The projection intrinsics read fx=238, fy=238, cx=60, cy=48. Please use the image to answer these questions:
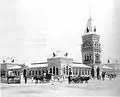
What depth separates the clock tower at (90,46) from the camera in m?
2.48

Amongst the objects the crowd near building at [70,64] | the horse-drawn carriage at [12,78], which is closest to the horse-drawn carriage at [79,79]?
the crowd near building at [70,64]

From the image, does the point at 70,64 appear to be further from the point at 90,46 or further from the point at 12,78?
the point at 12,78

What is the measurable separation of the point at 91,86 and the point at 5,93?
2.84 feet

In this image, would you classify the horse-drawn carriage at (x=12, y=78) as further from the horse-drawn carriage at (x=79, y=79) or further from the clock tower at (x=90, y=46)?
the clock tower at (x=90, y=46)

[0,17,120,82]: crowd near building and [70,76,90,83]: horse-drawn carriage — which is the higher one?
[0,17,120,82]: crowd near building

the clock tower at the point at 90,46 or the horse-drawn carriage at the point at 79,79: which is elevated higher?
the clock tower at the point at 90,46

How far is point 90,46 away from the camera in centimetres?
252

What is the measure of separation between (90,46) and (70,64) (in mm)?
302

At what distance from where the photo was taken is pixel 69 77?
2404mm

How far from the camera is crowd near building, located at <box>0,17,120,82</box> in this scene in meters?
2.38

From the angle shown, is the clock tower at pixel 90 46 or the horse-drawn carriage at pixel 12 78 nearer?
the horse-drawn carriage at pixel 12 78

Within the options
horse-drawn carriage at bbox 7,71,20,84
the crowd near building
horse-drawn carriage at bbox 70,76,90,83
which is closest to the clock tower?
the crowd near building

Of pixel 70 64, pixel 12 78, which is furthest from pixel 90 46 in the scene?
pixel 12 78

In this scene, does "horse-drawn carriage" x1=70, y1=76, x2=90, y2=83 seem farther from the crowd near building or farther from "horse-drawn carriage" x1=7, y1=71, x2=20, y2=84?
"horse-drawn carriage" x1=7, y1=71, x2=20, y2=84
